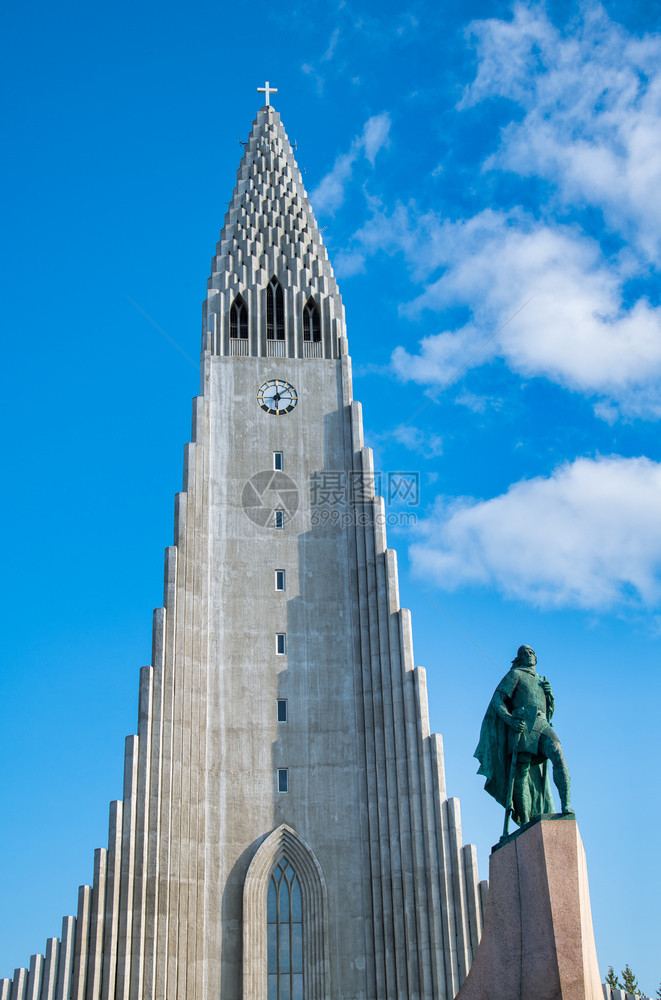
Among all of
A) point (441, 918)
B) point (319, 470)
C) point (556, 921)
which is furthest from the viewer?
point (319, 470)

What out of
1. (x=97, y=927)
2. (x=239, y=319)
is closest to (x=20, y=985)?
(x=97, y=927)

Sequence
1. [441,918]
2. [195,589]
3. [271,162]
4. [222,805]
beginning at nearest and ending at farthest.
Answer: [441,918] → [222,805] → [195,589] → [271,162]

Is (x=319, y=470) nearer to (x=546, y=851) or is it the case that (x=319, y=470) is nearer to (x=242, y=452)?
(x=242, y=452)

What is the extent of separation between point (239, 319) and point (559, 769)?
28.2 meters

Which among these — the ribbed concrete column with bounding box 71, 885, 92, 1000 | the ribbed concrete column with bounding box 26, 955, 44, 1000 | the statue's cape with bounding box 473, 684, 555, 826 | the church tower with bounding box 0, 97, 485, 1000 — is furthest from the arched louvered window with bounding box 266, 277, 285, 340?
the statue's cape with bounding box 473, 684, 555, 826

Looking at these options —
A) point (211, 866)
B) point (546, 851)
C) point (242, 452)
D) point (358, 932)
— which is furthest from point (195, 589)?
point (546, 851)

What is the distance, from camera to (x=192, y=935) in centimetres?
3256

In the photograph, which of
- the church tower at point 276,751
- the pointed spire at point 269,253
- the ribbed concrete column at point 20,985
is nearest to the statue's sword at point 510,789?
the church tower at point 276,751

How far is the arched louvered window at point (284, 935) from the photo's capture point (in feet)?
108

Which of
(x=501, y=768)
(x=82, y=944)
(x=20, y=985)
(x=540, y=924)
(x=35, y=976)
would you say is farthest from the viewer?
(x=82, y=944)

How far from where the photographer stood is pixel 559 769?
19.3 metres

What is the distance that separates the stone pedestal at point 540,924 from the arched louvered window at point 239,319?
2796cm

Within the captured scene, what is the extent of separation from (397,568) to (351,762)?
263 inches

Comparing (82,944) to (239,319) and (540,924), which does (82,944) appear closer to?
(540,924)
